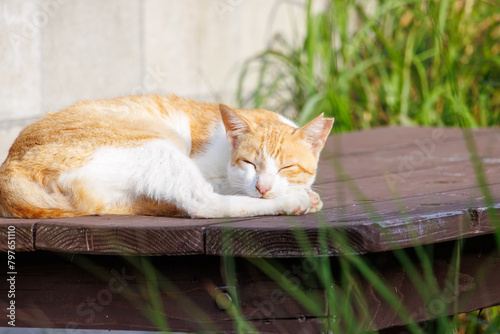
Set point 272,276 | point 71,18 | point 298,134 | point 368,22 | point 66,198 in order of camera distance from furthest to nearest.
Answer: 1. point 368,22
2. point 71,18
3. point 298,134
4. point 66,198
5. point 272,276

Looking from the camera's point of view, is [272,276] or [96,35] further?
[96,35]

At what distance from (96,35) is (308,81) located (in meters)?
1.40

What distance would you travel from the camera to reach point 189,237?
5.68 ft

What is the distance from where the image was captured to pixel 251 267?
1.79 meters

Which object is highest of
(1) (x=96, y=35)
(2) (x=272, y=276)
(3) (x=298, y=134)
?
(1) (x=96, y=35)

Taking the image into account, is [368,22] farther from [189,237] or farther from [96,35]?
[189,237]

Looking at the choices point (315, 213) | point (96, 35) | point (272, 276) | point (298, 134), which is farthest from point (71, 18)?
point (272, 276)

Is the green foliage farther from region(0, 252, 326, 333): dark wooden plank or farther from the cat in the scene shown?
region(0, 252, 326, 333): dark wooden plank

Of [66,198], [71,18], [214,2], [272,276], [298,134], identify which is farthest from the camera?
[214,2]

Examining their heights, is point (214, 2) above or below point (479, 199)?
above

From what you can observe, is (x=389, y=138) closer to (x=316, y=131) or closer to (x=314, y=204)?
(x=316, y=131)

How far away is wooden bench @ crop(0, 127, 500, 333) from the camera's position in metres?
1.70

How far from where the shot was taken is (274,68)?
185 inches

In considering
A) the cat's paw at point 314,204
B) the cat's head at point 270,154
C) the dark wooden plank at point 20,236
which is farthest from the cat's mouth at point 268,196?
the dark wooden plank at point 20,236
